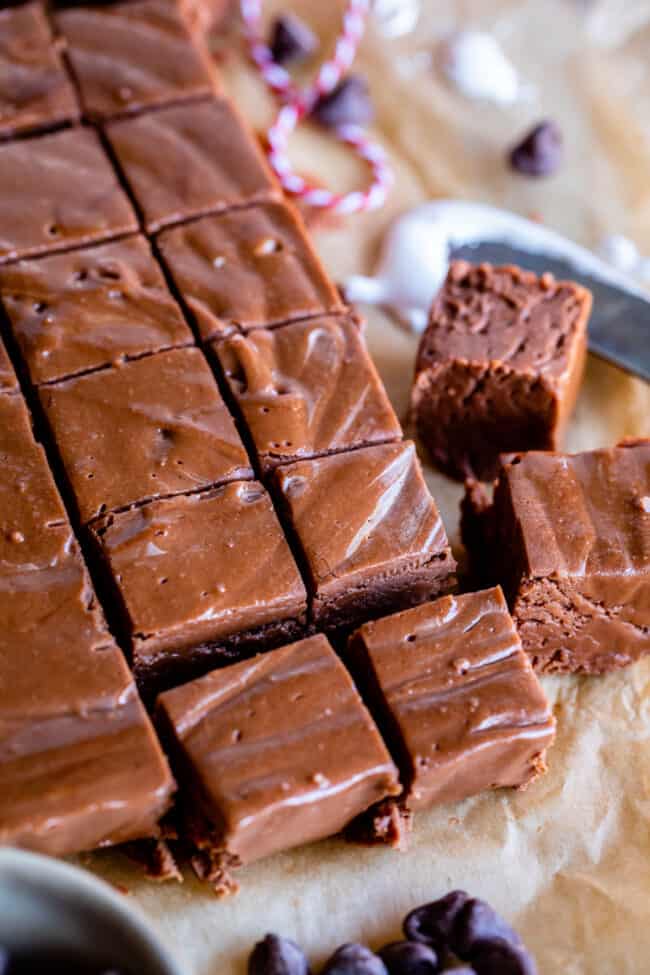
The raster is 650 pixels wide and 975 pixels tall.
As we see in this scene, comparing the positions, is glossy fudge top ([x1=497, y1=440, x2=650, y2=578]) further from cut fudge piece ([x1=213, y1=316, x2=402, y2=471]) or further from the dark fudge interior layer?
the dark fudge interior layer

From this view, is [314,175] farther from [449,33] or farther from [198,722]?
[198,722]

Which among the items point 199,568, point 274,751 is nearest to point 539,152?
point 199,568

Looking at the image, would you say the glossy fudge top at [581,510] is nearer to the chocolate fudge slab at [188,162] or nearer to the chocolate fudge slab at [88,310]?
the chocolate fudge slab at [88,310]

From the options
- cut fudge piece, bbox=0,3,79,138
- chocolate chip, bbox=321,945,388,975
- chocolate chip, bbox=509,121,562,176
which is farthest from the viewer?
chocolate chip, bbox=509,121,562,176

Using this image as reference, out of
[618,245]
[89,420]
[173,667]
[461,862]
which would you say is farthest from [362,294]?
[461,862]

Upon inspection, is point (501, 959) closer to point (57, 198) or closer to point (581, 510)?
point (581, 510)

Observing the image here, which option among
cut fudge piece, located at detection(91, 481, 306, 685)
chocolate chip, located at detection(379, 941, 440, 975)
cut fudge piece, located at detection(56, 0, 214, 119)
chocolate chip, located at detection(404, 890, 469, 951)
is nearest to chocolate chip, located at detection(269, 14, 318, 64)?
cut fudge piece, located at detection(56, 0, 214, 119)
